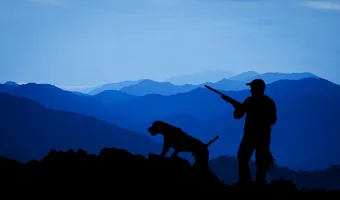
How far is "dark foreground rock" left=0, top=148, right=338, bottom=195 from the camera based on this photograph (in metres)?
9.91

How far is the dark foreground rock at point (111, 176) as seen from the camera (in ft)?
32.5

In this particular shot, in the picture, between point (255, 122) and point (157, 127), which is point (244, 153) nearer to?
point (255, 122)

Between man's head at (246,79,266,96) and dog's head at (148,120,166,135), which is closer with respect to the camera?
man's head at (246,79,266,96)

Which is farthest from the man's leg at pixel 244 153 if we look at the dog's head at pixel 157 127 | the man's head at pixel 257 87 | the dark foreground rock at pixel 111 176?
the dog's head at pixel 157 127

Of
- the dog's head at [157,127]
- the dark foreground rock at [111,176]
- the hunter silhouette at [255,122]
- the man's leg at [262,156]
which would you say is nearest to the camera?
the dark foreground rock at [111,176]

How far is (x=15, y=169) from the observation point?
40.1 feet

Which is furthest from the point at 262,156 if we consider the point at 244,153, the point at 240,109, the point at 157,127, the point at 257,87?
the point at 157,127

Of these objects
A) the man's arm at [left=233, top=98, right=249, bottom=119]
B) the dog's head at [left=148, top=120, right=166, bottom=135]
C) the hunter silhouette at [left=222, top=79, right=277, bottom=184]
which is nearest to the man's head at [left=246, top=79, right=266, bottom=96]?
the hunter silhouette at [left=222, top=79, right=277, bottom=184]

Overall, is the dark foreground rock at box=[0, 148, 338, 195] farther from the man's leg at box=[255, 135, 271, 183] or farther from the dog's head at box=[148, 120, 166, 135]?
the dog's head at box=[148, 120, 166, 135]

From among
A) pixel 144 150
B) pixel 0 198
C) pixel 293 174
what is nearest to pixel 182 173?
pixel 0 198

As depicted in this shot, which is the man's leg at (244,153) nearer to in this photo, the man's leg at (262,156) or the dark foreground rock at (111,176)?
the man's leg at (262,156)

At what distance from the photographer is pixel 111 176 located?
10500mm

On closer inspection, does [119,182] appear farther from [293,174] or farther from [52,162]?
[293,174]

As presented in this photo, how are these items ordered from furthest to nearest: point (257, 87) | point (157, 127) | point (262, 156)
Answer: point (157, 127) → point (262, 156) → point (257, 87)
